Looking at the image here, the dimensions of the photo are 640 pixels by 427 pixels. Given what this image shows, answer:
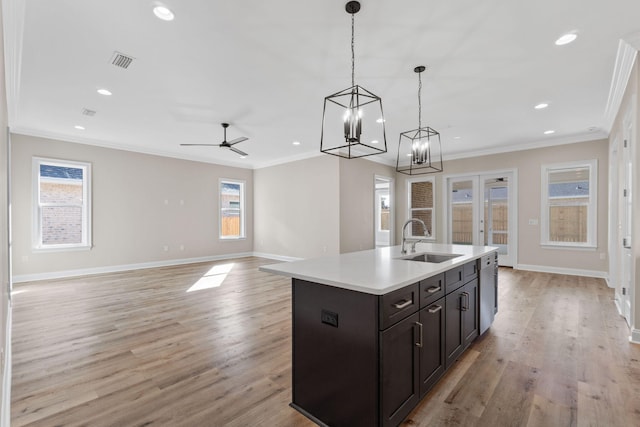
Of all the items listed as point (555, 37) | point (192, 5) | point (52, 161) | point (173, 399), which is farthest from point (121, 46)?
point (52, 161)

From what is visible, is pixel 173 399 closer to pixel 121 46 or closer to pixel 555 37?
pixel 121 46

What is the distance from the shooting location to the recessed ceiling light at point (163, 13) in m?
2.25

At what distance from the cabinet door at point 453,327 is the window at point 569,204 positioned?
525cm

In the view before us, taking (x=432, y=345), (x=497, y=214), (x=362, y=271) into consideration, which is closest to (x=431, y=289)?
(x=432, y=345)

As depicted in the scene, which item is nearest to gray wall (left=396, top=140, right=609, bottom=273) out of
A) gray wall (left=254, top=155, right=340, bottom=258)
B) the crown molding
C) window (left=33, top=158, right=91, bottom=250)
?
gray wall (left=254, top=155, right=340, bottom=258)

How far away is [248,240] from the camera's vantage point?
888cm

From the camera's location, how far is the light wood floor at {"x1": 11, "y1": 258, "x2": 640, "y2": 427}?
183 cm

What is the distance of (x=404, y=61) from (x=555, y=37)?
128 cm

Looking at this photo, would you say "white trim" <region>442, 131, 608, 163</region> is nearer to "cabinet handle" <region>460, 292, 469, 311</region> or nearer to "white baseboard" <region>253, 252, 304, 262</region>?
"white baseboard" <region>253, 252, 304, 262</region>

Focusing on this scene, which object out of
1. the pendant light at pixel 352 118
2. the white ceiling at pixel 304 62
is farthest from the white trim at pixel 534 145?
the pendant light at pixel 352 118

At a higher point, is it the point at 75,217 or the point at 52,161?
the point at 52,161

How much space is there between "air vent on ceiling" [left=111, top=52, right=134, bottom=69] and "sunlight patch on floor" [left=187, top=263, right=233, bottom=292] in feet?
10.7

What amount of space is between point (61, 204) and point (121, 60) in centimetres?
437

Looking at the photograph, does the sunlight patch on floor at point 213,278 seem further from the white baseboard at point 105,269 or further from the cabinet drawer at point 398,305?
the cabinet drawer at point 398,305
